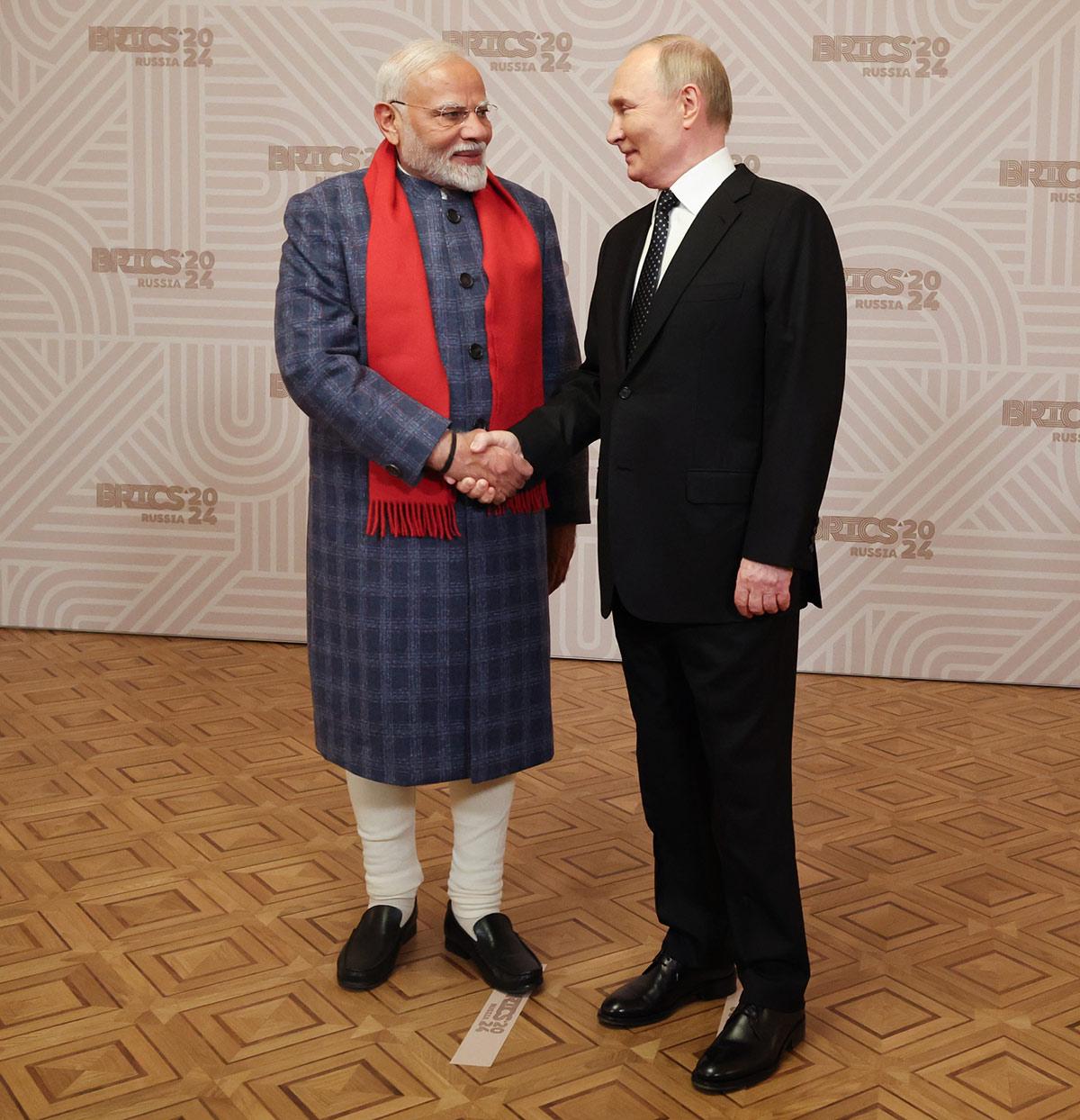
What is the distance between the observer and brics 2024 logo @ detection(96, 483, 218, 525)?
463 cm

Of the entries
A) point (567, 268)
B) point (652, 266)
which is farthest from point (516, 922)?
point (567, 268)

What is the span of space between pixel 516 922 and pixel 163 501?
97.4 inches

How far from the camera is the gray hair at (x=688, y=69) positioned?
1990 millimetres

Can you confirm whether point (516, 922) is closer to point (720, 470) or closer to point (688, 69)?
point (720, 470)

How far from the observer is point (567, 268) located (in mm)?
4387

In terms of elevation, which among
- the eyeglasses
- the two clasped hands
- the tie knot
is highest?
the eyeglasses

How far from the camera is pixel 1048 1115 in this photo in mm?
Answer: 2010

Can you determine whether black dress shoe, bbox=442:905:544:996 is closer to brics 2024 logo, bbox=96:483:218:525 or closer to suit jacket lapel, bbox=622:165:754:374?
suit jacket lapel, bbox=622:165:754:374

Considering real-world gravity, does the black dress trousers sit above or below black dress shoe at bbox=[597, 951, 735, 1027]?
above

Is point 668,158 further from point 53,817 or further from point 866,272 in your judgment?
point 866,272

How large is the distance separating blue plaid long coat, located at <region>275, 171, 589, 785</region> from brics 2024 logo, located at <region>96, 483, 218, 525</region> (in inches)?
91.3

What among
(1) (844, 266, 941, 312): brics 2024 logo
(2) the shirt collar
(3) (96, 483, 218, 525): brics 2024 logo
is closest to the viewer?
(2) the shirt collar

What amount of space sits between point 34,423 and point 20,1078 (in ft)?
9.88

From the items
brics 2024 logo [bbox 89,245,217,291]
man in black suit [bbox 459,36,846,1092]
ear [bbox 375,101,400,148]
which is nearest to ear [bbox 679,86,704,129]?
man in black suit [bbox 459,36,846,1092]
